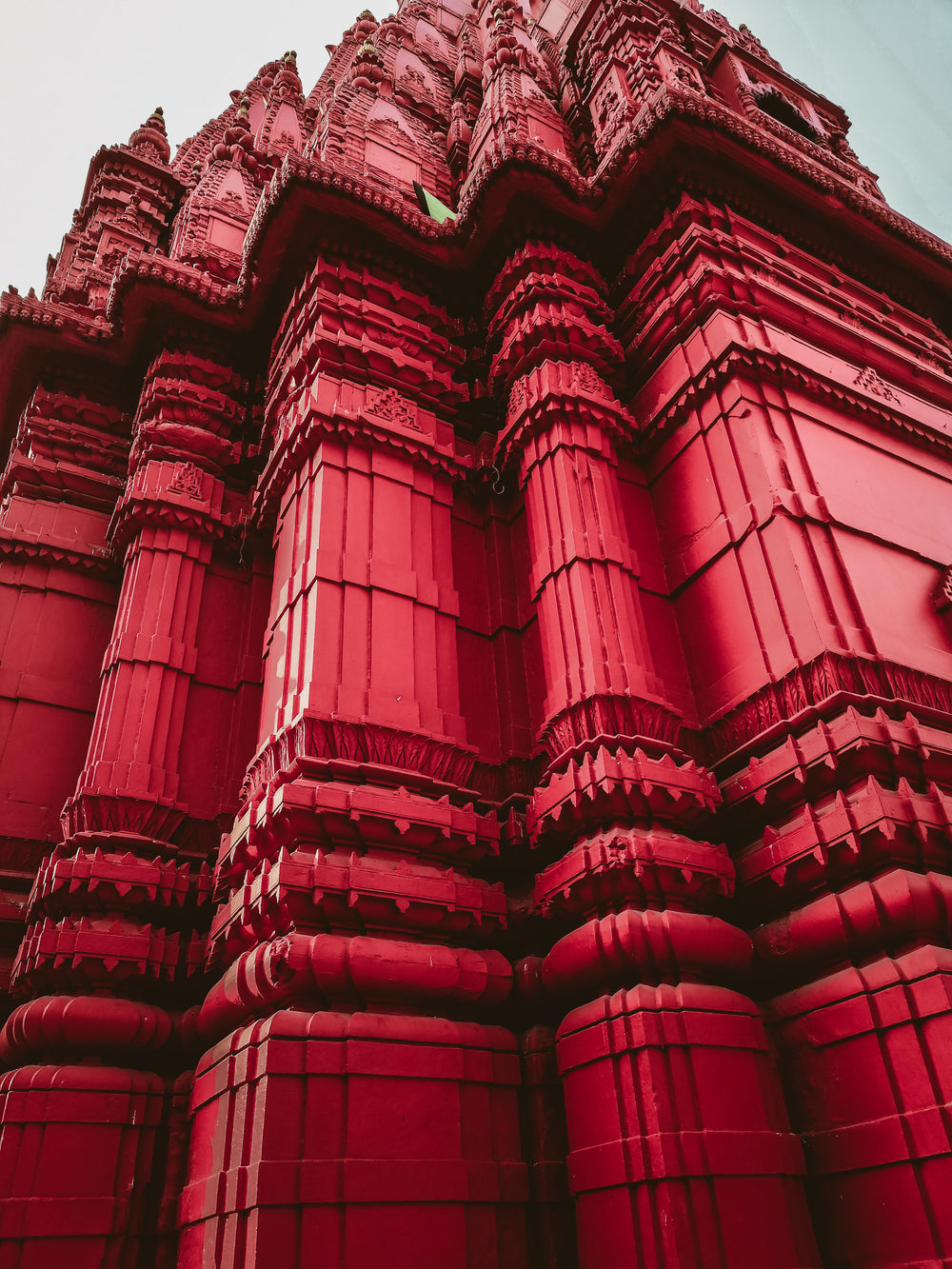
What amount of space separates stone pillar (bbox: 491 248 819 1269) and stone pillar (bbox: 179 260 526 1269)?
0.60 meters

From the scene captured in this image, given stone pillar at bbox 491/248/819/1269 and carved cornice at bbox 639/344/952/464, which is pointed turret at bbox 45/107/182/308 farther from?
stone pillar at bbox 491/248/819/1269

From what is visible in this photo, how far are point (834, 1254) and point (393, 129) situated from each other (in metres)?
13.9

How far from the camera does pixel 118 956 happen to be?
641 cm

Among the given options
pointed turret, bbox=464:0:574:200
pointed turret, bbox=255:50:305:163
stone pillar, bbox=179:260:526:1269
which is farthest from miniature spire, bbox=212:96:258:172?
stone pillar, bbox=179:260:526:1269

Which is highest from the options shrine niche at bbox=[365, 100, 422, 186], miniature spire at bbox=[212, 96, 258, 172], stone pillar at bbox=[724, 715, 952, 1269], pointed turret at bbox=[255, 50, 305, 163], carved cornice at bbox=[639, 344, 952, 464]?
pointed turret at bbox=[255, 50, 305, 163]

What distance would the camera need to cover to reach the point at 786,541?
6395mm

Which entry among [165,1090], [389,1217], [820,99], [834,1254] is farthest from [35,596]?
[820,99]

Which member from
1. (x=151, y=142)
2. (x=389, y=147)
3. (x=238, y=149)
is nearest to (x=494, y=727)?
(x=389, y=147)

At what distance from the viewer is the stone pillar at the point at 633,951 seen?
4.48 m

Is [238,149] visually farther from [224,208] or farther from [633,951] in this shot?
[633,951]

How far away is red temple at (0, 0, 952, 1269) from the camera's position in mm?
4742

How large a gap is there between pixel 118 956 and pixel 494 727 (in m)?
3.37

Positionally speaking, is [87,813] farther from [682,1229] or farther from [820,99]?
[820,99]

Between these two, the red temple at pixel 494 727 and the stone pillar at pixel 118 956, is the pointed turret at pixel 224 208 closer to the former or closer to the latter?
the red temple at pixel 494 727
